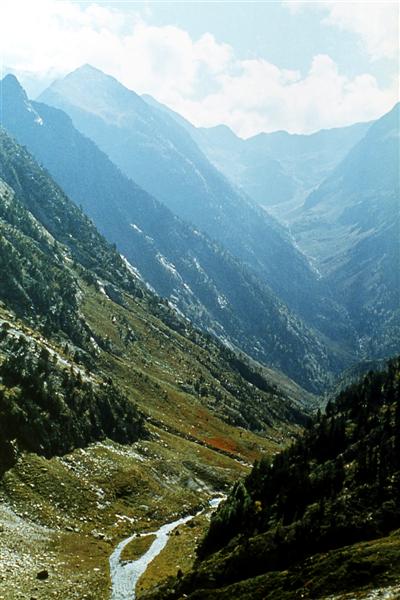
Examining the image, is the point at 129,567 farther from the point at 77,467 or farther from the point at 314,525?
the point at 77,467

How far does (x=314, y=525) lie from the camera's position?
180 ft

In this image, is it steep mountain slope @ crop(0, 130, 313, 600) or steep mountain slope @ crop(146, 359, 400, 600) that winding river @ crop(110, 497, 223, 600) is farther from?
steep mountain slope @ crop(146, 359, 400, 600)

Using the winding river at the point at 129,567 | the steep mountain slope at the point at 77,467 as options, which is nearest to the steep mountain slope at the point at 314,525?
the winding river at the point at 129,567

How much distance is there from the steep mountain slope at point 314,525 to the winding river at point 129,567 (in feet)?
17.0

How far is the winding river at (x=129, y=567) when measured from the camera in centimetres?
5625

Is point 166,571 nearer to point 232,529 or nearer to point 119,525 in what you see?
point 232,529

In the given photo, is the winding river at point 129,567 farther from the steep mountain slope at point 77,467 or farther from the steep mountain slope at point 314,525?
the steep mountain slope at point 314,525

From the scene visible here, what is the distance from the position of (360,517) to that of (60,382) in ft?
229

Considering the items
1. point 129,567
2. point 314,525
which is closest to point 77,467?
point 129,567

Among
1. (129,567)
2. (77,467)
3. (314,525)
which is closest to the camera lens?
(314,525)

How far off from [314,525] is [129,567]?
2373 centimetres

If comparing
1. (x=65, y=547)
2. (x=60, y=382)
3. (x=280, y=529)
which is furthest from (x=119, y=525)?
(x=60, y=382)

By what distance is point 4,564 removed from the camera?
53.8 m

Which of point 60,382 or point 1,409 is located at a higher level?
point 60,382
